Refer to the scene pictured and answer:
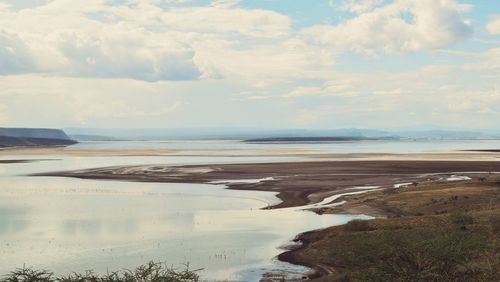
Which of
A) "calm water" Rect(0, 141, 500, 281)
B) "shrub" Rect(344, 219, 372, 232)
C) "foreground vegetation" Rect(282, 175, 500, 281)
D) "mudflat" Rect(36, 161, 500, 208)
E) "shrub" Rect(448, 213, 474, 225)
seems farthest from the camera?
"mudflat" Rect(36, 161, 500, 208)

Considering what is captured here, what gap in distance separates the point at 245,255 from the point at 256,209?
2206 centimetres

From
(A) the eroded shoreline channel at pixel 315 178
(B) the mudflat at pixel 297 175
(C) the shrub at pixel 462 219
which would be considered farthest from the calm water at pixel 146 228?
(C) the shrub at pixel 462 219

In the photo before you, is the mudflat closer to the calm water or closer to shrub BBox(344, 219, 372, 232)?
the calm water

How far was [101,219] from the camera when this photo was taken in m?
55.0

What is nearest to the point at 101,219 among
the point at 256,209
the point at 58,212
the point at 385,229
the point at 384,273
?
the point at 58,212

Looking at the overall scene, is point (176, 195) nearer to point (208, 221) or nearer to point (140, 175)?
point (208, 221)

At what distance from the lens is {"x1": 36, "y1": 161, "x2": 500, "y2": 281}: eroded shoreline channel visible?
6252 cm

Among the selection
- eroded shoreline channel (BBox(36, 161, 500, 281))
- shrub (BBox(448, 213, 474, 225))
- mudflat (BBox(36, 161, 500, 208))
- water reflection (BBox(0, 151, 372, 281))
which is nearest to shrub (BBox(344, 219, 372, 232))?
eroded shoreline channel (BBox(36, 161, 500, 281))

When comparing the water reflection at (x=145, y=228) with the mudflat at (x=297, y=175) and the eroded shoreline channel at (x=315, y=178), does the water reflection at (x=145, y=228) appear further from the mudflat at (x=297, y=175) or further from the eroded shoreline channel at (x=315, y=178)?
the mudflat at (x=297, y=175)

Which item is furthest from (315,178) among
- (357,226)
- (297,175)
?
(357,226)

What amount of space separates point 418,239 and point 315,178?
5875 centimetres

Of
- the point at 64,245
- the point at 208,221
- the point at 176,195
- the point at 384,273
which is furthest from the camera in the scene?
the point at 176,195

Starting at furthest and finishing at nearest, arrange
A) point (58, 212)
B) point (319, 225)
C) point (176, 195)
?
point (176, 195) < point (58, 212) < point (319, 225)

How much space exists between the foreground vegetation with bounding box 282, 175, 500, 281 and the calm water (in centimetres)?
401
